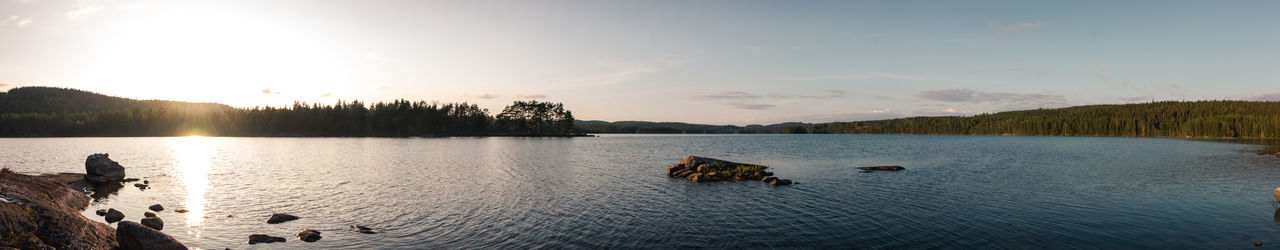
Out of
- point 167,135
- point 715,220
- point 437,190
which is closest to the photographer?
point 715,220

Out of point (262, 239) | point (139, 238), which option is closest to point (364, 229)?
point (262, 239)

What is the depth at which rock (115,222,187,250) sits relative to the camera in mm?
16375

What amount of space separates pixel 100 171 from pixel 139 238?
3431 cm

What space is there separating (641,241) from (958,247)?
11.7 meters

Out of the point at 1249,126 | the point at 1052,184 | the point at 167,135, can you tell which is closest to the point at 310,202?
the point at 1052,184

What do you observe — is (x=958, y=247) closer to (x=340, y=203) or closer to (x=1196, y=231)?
(x=1196, y=231)

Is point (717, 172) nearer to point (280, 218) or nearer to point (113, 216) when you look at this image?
point (280, 218)

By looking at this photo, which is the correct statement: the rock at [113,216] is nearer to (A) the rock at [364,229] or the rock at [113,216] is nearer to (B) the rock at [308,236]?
(B) the rock at [308,236]

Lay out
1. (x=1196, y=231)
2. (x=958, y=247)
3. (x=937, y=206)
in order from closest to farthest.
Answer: (x=958, y=247), (x=1196, y=231), (x=937, y=206)

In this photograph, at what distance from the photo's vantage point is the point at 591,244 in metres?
19.1

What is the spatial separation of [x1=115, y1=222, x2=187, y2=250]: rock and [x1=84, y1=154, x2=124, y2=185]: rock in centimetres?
3242

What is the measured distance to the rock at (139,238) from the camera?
16.4m

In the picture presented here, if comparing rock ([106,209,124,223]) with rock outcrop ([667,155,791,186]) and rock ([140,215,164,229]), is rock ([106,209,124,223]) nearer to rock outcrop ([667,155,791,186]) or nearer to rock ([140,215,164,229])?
rock ([140,215,164,229])

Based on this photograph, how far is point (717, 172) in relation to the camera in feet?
141
